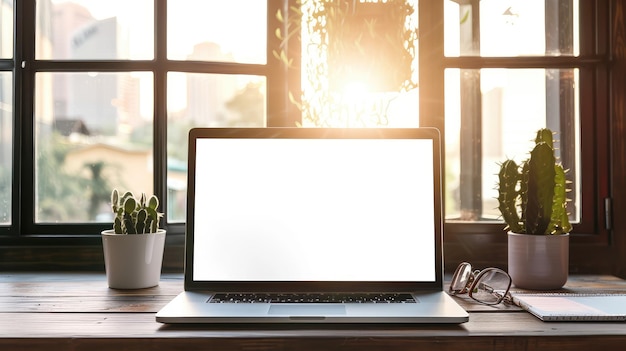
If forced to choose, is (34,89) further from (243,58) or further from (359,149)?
(359,149)

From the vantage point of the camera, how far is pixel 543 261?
1.22 m

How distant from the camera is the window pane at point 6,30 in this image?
1574mm

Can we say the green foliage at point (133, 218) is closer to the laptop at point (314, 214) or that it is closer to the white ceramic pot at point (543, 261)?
the laptop at point (314, 214)

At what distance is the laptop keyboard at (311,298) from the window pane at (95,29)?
0.85m

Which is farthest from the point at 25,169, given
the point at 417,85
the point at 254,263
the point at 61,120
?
the point at 417,85

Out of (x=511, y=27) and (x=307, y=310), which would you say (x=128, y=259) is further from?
(x=511, y=27)

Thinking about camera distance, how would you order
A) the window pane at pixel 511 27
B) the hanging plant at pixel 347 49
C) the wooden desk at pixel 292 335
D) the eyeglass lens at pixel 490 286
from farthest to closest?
1. the window pane at pixel 511 27
2. the hanging plant at pixel 347 49
3. the eyeglass lens at pixel 490 286
4. the wooden desk at pixel 292 335

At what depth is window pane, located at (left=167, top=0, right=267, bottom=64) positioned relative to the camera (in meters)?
1.59

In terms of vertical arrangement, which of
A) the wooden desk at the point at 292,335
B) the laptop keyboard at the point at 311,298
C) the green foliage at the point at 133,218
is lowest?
the wooden desk at the point at 292,335

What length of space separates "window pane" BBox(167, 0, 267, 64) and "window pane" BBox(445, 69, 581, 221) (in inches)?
22.7

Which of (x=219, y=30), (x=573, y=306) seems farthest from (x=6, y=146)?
(x=573, y=306)

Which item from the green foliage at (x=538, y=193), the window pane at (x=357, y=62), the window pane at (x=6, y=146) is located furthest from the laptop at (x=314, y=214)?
the window pane at (x=6, y=146)

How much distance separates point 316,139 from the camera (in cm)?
114

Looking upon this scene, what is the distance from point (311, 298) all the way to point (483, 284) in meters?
0.41
